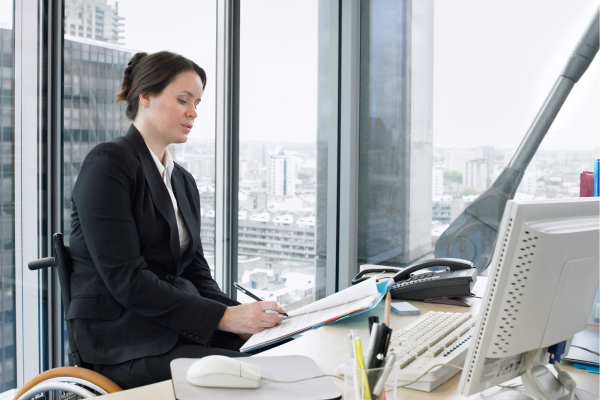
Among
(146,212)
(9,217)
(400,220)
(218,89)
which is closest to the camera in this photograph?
(146,212)

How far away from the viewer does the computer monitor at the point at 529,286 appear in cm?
69

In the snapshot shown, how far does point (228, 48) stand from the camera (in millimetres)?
2566

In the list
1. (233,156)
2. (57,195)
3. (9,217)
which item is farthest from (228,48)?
(9,217)

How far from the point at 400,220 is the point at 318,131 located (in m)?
0.83

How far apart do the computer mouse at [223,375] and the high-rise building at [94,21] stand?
1.51 metres

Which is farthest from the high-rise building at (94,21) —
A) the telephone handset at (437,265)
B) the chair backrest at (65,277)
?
the telephone handset at (437,265)

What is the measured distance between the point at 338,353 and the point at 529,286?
449mm

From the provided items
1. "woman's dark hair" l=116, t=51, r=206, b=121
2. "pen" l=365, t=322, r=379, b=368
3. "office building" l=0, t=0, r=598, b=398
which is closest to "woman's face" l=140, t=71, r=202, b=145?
"woman's dark hair" l=116, t=51, r=206, b=121

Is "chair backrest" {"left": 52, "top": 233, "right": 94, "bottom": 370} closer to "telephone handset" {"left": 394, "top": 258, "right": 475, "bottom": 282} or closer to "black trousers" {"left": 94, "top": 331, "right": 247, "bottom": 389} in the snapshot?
"black trousers" {"left": 94, "top": 331, "right": 247, "bottom": 389}

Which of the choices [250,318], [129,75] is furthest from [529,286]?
[129,75]

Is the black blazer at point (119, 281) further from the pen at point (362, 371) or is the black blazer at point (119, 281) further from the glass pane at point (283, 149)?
the glass pane at point (283, 149)

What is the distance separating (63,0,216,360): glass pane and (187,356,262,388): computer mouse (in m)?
1.25

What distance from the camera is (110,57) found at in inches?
77.9

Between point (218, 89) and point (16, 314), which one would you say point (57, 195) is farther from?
point (218, 89)
